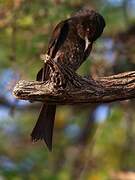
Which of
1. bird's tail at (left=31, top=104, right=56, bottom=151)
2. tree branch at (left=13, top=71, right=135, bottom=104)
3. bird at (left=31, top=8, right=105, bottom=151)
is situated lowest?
bird's tail at (left=31, top=104, right=56, bottom=151)

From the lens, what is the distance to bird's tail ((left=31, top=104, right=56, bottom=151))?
13.4ft

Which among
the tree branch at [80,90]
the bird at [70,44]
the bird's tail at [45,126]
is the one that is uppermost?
the bird at [70,44]

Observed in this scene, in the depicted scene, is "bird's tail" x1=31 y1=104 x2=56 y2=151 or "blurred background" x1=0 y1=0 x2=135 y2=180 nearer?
"bird's tail" x1=31 y1=104 x2=56 y2=151

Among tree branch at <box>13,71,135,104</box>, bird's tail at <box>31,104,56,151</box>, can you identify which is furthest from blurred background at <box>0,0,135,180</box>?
tree branch at <box>13,71,135,104</box>

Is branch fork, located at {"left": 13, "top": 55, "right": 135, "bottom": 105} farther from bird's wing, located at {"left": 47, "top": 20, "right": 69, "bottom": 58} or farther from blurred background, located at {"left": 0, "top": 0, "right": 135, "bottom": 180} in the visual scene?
blurred background, located at {"left": 0, "top": 0, "right": 135, "bottom": 180}

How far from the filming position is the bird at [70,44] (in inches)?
156

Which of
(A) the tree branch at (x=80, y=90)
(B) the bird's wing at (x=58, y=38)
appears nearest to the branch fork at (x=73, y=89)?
(A) the tree branch at (x=80, y=90)

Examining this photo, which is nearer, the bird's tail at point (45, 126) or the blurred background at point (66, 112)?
the bird's tail at point (45, 126)

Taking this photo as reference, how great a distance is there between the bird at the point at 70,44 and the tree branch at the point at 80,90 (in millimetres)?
208

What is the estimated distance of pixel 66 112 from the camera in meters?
8.31

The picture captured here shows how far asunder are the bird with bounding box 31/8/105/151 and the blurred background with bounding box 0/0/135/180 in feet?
2.11

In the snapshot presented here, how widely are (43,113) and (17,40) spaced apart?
2.04 metres

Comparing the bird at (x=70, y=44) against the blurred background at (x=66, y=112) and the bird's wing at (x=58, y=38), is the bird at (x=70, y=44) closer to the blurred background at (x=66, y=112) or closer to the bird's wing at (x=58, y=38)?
the bird's wing at (x=58, y=38)

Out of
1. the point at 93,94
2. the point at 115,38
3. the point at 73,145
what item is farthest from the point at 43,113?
the point at 73,145
